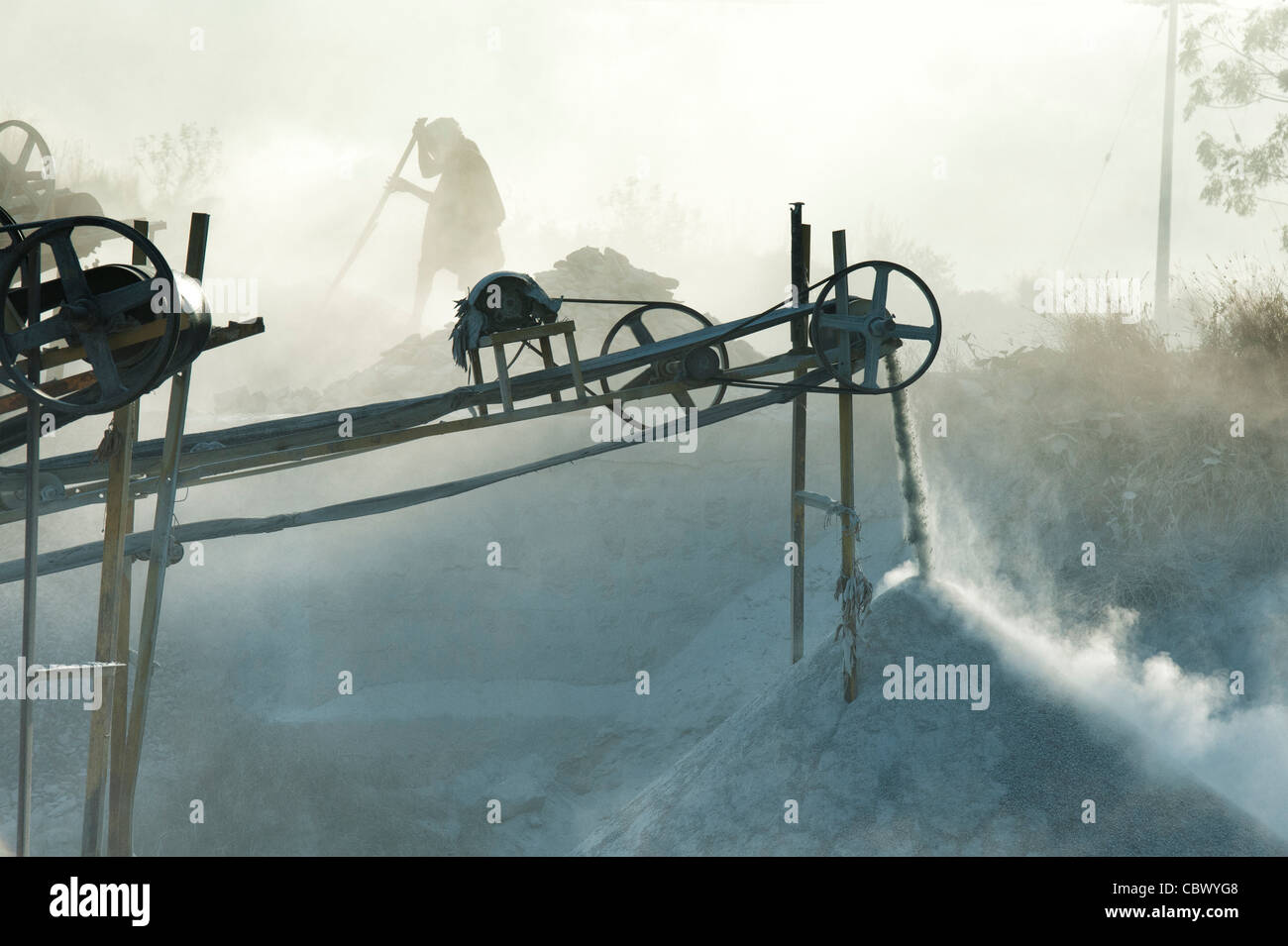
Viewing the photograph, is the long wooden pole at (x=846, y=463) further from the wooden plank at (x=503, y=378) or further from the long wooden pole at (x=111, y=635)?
the long wooden pole at (x=111, y=635)

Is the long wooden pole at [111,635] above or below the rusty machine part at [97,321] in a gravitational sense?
below

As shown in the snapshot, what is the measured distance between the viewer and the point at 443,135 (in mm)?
24312

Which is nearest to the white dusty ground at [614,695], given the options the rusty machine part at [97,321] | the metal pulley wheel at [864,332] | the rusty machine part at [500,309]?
the metal pulley wheel at [864,332]

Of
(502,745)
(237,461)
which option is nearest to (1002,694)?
(237,461)

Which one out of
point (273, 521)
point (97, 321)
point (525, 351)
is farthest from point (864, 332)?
point (525, 351)

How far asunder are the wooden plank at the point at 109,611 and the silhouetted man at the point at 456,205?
17.6 metres

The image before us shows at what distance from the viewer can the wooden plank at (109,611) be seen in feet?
22.6

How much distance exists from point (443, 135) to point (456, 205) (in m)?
1.53

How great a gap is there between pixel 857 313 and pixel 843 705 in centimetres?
298

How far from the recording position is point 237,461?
7926 millimetres

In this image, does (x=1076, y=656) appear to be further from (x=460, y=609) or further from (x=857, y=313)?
(x=460, y=609)

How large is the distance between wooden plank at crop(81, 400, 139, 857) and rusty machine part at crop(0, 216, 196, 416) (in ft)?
1.49

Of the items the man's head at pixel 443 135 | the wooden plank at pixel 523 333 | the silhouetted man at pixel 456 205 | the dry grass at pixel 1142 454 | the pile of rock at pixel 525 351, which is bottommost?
the wooden plank at pixel 523 333

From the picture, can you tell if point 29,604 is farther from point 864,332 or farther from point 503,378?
point 864,332
